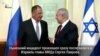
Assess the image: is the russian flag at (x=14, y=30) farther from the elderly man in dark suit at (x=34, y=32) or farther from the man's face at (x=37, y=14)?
the man's face at (x=37, y=14)

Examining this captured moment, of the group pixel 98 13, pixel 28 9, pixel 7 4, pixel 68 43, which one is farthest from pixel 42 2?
pixel 68 43

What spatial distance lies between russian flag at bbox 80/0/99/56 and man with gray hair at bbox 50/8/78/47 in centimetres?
9

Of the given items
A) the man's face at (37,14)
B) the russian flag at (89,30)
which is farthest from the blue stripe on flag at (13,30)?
the russian flag at (89,30)

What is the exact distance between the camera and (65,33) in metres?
3.03

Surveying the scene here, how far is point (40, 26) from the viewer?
10.5 ft

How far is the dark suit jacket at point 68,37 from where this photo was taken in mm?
3014

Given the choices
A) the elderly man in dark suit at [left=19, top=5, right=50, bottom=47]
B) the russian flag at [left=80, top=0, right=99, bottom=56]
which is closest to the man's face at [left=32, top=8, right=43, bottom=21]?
the elderly man in dark suit at [left=19, top=5, right=50, bottom=47]

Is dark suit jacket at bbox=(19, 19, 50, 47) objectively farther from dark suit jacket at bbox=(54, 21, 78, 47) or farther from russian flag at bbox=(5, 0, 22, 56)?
dark suit jacket at bbox=(54, 21, 78, 47)

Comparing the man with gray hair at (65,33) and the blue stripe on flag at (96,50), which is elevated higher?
the man with gray hair at (65,33)

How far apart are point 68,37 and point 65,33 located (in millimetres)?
53

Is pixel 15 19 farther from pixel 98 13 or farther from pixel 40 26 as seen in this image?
pixel 98 13

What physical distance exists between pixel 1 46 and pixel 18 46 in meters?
0.59

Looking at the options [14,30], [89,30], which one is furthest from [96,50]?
[14,30]

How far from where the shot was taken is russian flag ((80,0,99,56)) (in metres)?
2.98
